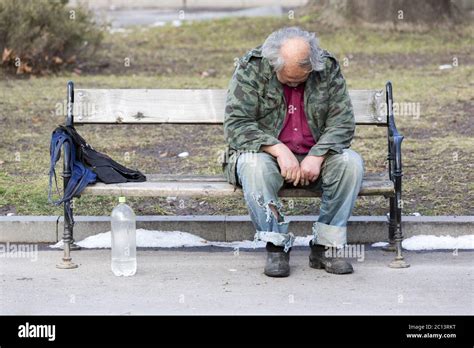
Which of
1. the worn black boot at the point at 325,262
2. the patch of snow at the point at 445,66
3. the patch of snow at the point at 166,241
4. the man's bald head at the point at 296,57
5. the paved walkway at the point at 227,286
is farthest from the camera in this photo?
the patch of snow at the point at 445,66

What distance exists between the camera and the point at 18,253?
6.91 m

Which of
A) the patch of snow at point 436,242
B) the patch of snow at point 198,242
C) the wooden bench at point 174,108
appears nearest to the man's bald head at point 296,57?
the wooden bench at point 174,108

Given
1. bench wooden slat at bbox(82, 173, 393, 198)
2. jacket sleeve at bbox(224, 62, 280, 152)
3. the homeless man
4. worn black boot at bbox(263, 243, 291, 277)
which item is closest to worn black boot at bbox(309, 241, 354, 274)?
the homeless man

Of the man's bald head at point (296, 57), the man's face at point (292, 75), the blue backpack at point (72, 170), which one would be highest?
the man's bald head at point (296, 57)

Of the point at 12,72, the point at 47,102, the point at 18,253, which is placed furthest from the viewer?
the point at 12,72

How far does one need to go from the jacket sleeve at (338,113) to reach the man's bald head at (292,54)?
0.71ft

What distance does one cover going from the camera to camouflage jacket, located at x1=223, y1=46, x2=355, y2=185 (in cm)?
645

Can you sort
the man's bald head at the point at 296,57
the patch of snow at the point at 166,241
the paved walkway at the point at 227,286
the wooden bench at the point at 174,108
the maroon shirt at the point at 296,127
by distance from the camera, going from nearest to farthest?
1. the paved walkway at the point at 227,286
2. the man's bald head at the point at 296,57
3. the maroon shirt at the point at 296,127
4. the wooden bench at the point at 174,108
5. the patch of snow at the point at 166,241

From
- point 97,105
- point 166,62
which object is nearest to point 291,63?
point 97,105

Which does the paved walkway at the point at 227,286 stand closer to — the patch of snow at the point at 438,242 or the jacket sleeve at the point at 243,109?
the patch of snow at the point at 438,242

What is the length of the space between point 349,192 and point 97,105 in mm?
1775

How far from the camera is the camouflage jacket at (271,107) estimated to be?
254 inches

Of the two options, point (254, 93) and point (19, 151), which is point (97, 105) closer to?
point (254, 93)

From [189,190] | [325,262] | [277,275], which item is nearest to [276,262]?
[277,275]
